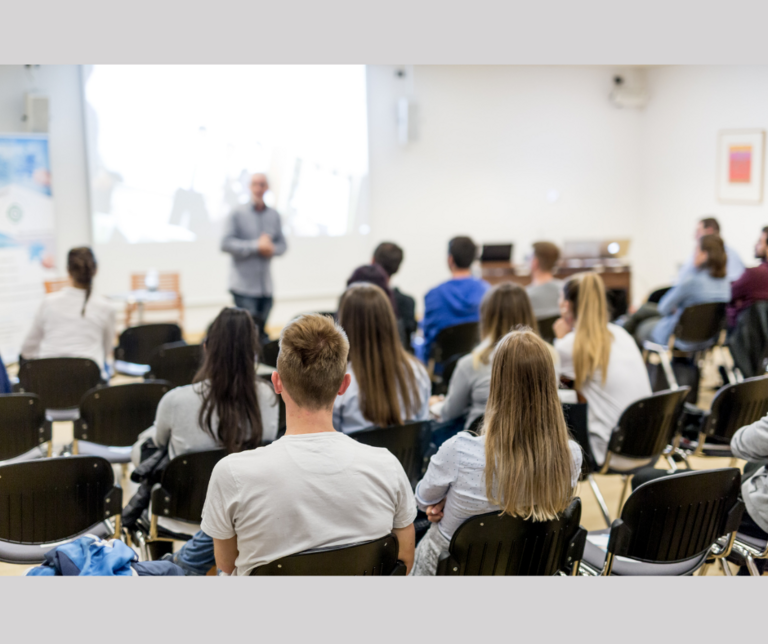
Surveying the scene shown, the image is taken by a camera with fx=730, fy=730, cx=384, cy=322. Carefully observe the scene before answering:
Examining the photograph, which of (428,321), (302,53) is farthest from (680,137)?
(302,53)

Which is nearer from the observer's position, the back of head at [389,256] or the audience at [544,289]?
the back of head at [389,256]

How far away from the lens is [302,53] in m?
3.11

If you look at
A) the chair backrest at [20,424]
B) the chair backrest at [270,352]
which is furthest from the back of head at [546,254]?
the chair backrest at [20,424]

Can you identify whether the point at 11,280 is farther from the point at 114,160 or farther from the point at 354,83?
the point at 354,83

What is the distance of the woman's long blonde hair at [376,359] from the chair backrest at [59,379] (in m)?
1.64

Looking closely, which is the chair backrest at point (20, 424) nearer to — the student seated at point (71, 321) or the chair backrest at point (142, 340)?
the student seated at point (71, 321)

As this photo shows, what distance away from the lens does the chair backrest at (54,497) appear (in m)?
2.13

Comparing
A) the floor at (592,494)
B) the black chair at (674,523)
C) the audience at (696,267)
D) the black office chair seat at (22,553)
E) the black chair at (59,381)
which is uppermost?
the audience at (696,267)

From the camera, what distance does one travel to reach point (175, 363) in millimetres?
3979

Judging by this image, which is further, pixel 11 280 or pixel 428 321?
pixel 11 280

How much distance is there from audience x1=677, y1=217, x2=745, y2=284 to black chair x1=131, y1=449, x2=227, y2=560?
383cm

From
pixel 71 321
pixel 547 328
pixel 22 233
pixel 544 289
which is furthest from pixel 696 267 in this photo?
pixel 22 233

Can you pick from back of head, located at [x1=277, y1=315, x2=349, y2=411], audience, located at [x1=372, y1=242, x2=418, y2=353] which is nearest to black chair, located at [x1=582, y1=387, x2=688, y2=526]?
back of head, located at [x1=277, y1=315, x2=349, y2=411]

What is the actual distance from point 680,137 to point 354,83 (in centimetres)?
401
